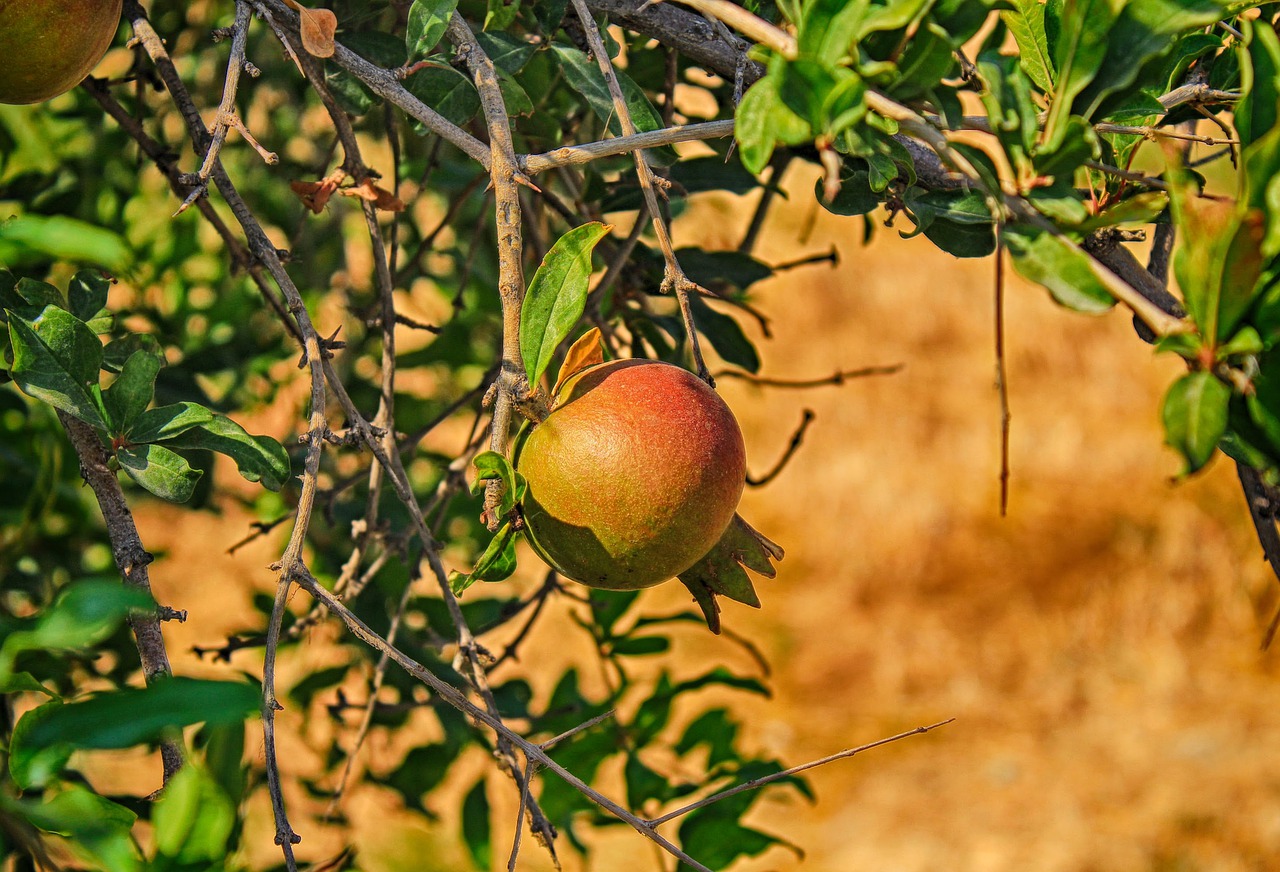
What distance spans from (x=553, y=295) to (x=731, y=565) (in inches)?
9.1

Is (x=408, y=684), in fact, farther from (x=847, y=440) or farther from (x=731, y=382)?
(x=847, y=440)

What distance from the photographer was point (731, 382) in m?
4.14

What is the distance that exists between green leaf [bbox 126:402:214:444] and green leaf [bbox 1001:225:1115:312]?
0.52 meters

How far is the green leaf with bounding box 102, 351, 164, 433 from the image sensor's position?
731mm

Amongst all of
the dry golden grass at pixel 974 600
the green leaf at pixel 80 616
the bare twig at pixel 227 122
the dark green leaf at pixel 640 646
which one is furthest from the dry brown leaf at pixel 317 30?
the dry golden grass at pixel 974 600

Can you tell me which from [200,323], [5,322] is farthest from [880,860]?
[5,322]

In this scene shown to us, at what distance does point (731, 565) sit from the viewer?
2.49 ft

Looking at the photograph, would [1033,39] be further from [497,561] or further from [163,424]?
[163,424]

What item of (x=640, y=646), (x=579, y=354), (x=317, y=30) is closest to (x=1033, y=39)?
(x=579, y=354)

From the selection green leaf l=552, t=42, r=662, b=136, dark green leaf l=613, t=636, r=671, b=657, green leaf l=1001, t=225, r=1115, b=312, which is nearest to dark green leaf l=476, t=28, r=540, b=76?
green leaf l=552, t=42, r=662, b=136

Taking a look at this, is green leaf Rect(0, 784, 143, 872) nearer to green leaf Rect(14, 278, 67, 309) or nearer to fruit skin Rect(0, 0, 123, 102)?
green leaf Rect(14, 278, 67, 309)

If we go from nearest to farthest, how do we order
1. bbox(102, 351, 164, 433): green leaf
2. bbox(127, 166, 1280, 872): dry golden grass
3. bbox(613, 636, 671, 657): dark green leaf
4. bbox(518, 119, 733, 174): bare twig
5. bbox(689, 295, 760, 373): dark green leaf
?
bbox(518, 119, 733, 174): bare twig → bbox(102, 351, 164, 433): green leaf → bbox(689, 295, 760, 373): dark green leaf → bbox(613, 636, 671, 657): dark green leaf → bbox(127, 166, 1280, 872): dry golden grass

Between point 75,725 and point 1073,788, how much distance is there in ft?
11.5

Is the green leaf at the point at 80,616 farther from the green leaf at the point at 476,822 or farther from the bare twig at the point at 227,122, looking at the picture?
the green leaf at the point at 476,822
